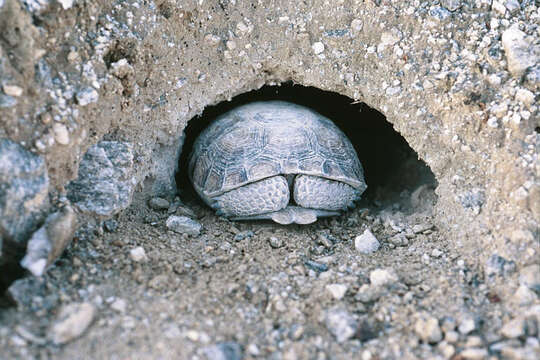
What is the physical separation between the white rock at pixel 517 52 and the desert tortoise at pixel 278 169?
1256 mm

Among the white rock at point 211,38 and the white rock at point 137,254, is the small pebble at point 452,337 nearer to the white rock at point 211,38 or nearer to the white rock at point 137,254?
the white rock at point 137,254

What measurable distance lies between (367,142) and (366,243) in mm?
1888

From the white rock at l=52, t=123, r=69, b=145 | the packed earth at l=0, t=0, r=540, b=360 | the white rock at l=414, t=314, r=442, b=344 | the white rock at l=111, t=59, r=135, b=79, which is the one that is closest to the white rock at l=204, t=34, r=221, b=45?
the packed earth at l=0, t=0, r=540, b=360

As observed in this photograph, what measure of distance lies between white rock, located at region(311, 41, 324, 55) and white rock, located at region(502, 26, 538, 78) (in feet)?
3.82

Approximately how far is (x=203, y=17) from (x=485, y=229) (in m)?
2.25

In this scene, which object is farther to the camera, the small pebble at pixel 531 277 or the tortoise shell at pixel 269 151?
the tortoise shell at pixel 269 151

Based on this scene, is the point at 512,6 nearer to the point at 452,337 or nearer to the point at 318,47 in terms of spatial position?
the point at 318,47

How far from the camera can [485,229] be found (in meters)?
2.78

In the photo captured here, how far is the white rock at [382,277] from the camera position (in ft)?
8.41

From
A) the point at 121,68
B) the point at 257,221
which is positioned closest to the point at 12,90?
the point at 121,68

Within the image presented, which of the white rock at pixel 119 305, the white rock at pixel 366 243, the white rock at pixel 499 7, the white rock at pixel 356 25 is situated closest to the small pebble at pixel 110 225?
the white rock at pixel 119 305

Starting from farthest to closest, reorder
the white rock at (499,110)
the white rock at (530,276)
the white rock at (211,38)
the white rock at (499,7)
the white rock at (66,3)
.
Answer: the white rock at (211,38), the white rock at (499,7), the white rock at (499,110), the white rock at (66,3), the white rock at (530,276)

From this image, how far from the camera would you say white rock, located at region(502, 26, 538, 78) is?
2955mm

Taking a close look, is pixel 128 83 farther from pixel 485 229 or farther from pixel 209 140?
pixel 485 229
